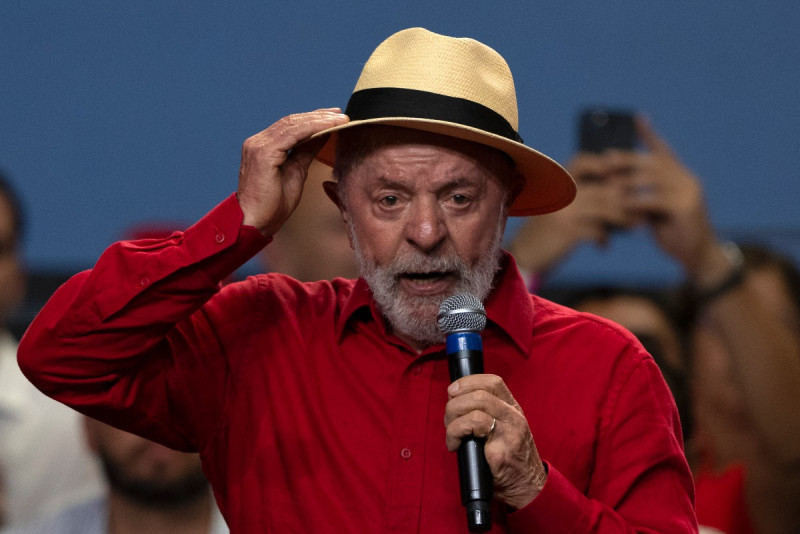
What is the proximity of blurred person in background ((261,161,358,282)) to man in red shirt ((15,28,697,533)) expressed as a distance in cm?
154

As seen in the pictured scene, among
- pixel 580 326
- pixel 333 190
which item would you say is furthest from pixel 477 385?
pixel 333 190

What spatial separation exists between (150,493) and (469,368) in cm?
188

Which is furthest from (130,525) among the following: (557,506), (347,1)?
(347,1)

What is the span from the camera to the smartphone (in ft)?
11.5

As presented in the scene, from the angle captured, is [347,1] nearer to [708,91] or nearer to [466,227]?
[708,91]

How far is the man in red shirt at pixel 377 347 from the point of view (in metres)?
1.88

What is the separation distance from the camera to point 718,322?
3326 millimetres

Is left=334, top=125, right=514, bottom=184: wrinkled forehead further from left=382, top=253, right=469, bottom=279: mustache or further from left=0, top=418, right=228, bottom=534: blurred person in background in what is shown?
left=0, top=418, right=228, bottom=534: blurred person in background

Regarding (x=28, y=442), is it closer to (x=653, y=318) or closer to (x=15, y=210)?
(x=15, y=210)

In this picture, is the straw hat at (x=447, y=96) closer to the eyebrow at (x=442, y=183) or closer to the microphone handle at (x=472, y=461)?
the eyebrow at (x=442, y=183)

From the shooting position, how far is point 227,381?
2.08 metres

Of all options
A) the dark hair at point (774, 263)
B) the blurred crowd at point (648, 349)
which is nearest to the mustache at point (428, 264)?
the blurred crowd at point (648, 349)

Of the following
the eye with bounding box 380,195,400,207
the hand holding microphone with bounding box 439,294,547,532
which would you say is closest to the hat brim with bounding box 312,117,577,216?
the eye with bounding box 380,195,400,207

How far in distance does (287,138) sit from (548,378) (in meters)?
0.61
